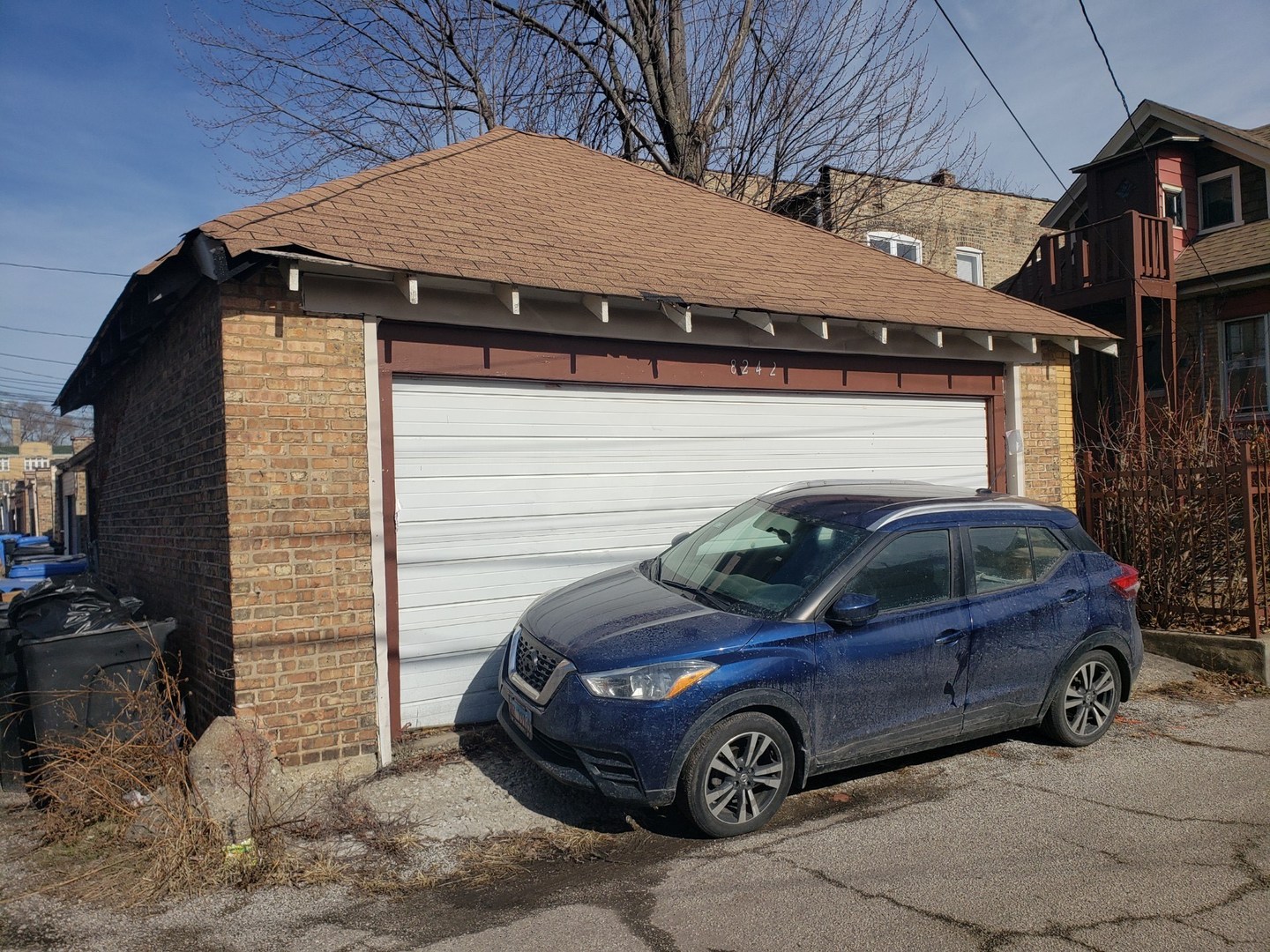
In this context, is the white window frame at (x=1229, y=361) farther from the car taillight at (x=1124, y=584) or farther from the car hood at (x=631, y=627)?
the car hood at (x=631, y=627)

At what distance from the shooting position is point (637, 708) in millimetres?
4414

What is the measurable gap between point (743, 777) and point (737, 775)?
41mm

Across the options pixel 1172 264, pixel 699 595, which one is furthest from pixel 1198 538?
pixel 1172 264

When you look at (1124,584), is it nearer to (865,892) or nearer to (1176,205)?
(865,892)

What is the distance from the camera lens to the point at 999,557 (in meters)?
5.71

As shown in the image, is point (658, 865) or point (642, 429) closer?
point (658, 865)

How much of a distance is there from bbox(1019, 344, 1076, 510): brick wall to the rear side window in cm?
364

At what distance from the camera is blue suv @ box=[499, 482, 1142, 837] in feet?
14.8

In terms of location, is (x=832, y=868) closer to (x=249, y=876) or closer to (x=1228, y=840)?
(x=1228, y=840)

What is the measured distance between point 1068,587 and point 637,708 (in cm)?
317

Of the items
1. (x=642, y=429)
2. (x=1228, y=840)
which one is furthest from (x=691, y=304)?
(x=1228, y=840)

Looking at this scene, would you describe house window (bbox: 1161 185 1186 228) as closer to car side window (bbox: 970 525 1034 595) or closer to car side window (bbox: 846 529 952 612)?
car side window (bbox: 970 525 1034 595)

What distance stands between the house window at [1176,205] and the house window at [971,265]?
14.0ft

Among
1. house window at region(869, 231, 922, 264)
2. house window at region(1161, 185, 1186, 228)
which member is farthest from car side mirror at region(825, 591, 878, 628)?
house window at region(1161, 185, 1186, 228)
